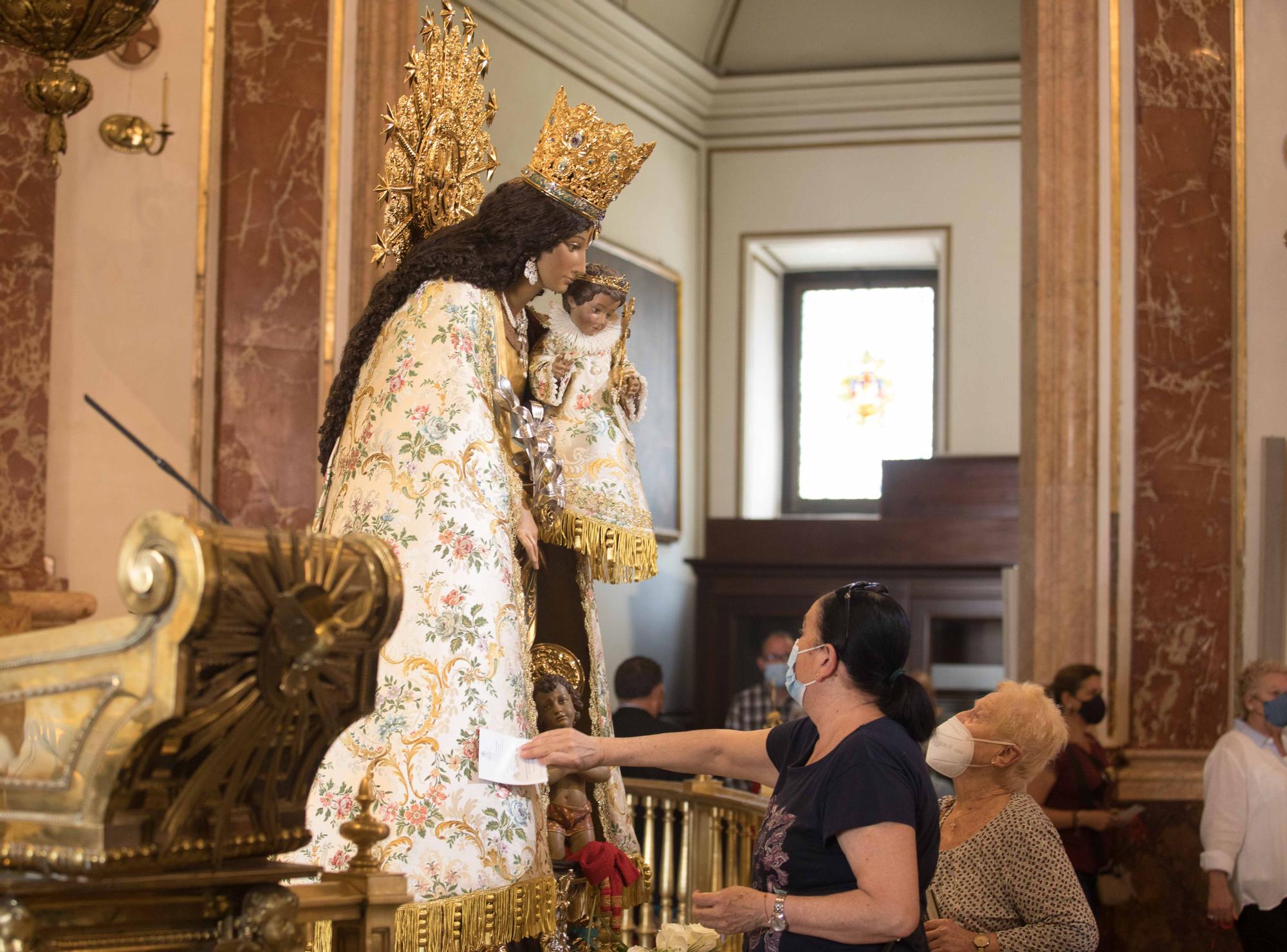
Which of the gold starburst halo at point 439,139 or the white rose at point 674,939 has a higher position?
the gold starburst halo at point 439,139

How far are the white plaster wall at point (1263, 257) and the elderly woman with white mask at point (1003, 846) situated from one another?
13.7ft

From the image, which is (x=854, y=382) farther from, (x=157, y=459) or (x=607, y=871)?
(x=157, y=459)

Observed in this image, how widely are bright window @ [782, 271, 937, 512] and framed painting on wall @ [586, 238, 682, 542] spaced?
6.48ft

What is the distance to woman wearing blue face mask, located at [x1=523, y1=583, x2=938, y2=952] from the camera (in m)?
2.82

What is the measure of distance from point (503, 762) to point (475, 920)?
1.06ft

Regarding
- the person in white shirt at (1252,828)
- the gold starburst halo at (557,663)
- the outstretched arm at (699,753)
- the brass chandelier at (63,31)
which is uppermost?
the brass chandelier at (63,31)

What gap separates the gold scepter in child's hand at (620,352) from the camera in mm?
4461

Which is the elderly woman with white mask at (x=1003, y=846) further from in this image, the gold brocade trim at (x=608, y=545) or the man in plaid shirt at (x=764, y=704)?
the man in plaid shirt at (x=764, y=704)

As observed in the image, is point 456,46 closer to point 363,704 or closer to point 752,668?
point 363,704

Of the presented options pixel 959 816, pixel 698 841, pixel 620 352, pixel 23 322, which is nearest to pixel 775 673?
pixel 698 841

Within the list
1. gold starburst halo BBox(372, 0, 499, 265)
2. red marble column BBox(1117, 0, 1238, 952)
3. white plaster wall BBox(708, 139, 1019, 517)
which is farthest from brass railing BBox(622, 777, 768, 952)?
white plaster wall BBox(708, 139, 1019, 517)

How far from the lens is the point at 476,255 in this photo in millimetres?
3586

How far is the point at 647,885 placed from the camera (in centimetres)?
438

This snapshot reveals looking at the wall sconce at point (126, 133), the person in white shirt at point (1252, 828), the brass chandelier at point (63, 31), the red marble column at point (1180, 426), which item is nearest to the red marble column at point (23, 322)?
the wall sconce at point (126, 133)
